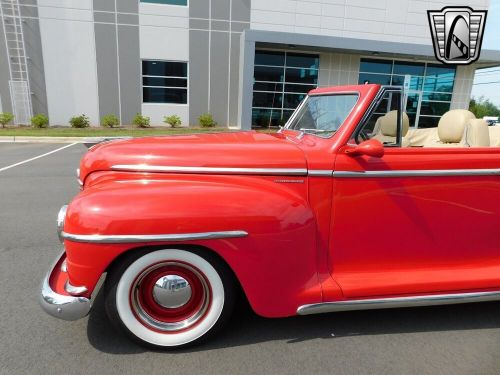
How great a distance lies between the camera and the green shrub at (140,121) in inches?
655

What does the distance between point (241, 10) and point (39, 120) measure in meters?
10.1

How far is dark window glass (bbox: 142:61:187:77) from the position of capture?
16906 millimetres

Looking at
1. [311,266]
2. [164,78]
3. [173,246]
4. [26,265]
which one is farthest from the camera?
[164,78]

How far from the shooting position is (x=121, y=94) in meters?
16.9

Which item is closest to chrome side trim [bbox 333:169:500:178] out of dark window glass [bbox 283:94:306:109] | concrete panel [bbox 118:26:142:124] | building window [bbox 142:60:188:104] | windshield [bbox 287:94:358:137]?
windshield [bbox 287:94:358:137]

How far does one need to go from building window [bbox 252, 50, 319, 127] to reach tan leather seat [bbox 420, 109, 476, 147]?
14.9 metres

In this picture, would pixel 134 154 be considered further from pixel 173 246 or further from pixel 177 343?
pixel 177 343

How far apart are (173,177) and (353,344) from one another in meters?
1.58

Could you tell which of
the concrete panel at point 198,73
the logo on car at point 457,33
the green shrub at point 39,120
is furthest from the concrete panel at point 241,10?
the green shrub at point 39,120

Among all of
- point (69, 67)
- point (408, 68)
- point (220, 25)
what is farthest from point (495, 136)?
point (408, 68)

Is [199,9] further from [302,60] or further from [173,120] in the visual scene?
[302,60]

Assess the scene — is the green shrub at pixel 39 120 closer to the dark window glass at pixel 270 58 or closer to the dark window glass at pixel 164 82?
the dark window glass at pixel 164 82

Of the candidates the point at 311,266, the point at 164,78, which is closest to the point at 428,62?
the point at 164,78

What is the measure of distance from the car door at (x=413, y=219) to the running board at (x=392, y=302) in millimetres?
44
